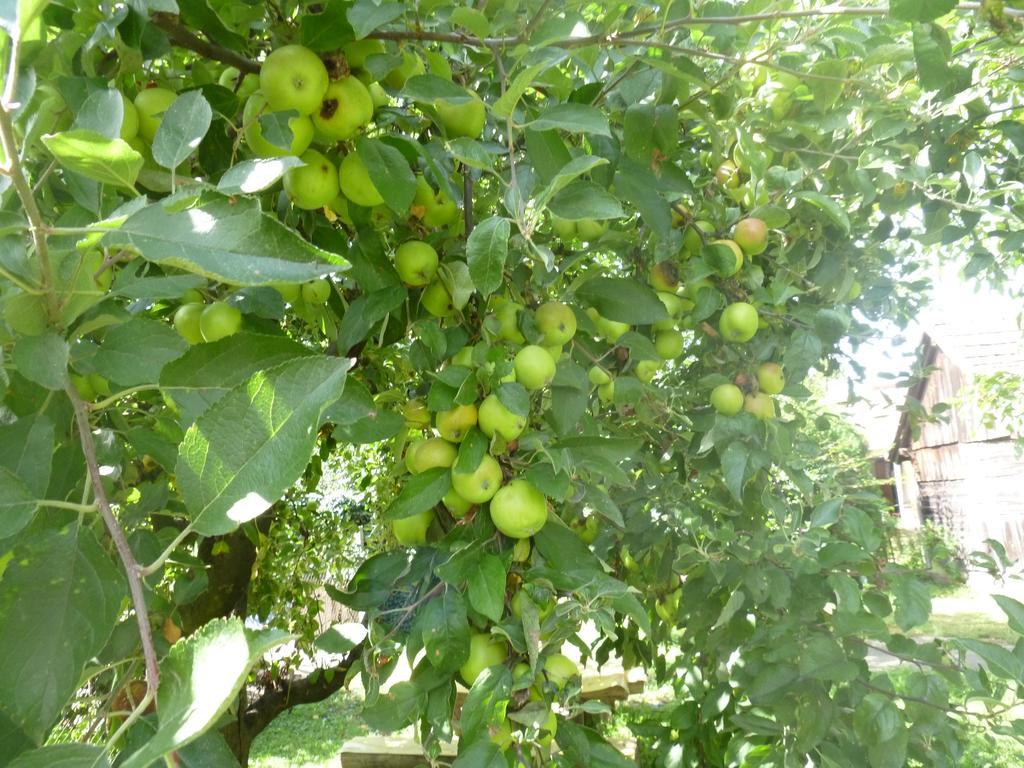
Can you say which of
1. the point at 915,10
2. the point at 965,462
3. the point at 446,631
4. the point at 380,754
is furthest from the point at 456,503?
the point at 965,462

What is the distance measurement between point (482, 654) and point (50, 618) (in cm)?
55

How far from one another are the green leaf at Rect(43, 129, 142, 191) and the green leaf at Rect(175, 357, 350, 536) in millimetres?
187

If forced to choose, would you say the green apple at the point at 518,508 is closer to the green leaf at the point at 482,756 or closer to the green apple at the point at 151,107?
the green leaf at the point at 482,756

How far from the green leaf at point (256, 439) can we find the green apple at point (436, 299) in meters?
0.61

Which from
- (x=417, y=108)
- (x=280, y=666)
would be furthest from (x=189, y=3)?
(x=280, y=666)

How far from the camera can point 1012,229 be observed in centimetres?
219


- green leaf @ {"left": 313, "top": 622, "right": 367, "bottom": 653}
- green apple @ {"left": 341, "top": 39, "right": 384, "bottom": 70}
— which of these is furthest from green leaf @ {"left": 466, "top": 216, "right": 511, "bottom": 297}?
green leaf @ {"left": 313, "top": 622, "right": 367, "bottom": 653}

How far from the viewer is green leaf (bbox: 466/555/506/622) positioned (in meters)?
0.90

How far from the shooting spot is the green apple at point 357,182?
1036 mm

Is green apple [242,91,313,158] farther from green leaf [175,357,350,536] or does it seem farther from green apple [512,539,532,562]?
green apple [512,539,532,562]

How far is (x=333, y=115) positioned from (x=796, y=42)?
772 mm

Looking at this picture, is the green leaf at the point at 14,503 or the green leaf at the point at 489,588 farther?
the green leaf at the point at 489,588

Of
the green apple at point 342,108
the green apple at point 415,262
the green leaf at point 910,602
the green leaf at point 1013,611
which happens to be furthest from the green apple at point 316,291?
the green leaf at point 1013,611

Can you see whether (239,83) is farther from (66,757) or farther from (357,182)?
(66,757)
